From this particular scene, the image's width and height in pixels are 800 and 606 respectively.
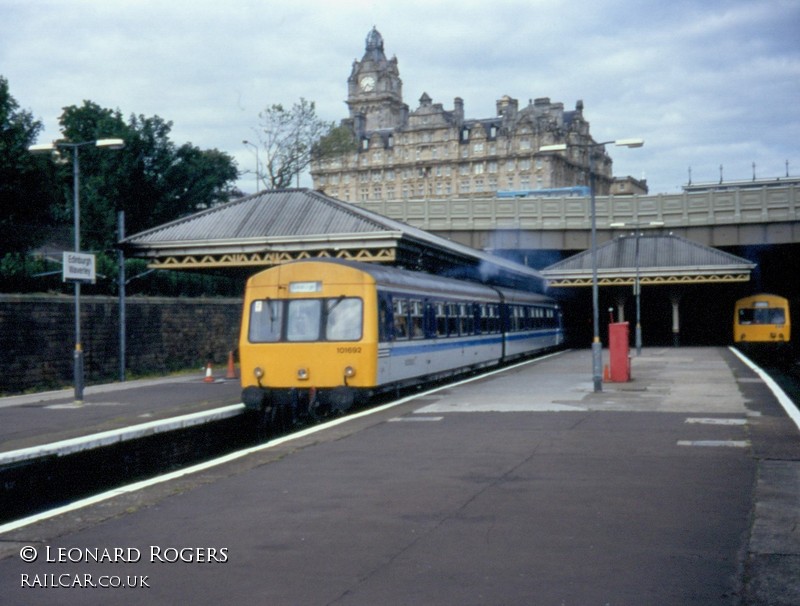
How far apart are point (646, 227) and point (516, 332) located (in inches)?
597

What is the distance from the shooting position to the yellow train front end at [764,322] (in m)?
44.2

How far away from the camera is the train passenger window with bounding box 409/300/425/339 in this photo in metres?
20.9

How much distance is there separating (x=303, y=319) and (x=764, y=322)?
31.7 metres

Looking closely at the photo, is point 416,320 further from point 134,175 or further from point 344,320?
point 134,175

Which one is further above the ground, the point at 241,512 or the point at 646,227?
the point at 646,227

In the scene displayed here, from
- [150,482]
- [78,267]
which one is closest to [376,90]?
[78,267]

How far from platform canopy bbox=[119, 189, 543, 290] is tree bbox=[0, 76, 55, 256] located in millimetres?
10198

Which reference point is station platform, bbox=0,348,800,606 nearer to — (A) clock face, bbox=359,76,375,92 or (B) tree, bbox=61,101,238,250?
(B) tree, bbox=61,101,238,250

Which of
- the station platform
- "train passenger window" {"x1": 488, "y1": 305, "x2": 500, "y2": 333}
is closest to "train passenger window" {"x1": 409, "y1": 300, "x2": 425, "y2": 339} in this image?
the station platform

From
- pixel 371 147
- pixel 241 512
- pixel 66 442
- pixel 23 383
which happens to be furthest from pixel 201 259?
pixel 371 147

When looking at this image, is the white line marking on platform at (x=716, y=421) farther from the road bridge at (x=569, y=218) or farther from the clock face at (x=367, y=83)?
the clock face at (x=367, y=83)

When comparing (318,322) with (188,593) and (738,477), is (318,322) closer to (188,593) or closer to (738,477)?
(738,477)

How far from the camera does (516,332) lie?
34.3 metres

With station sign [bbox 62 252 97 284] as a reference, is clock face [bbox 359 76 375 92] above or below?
above
